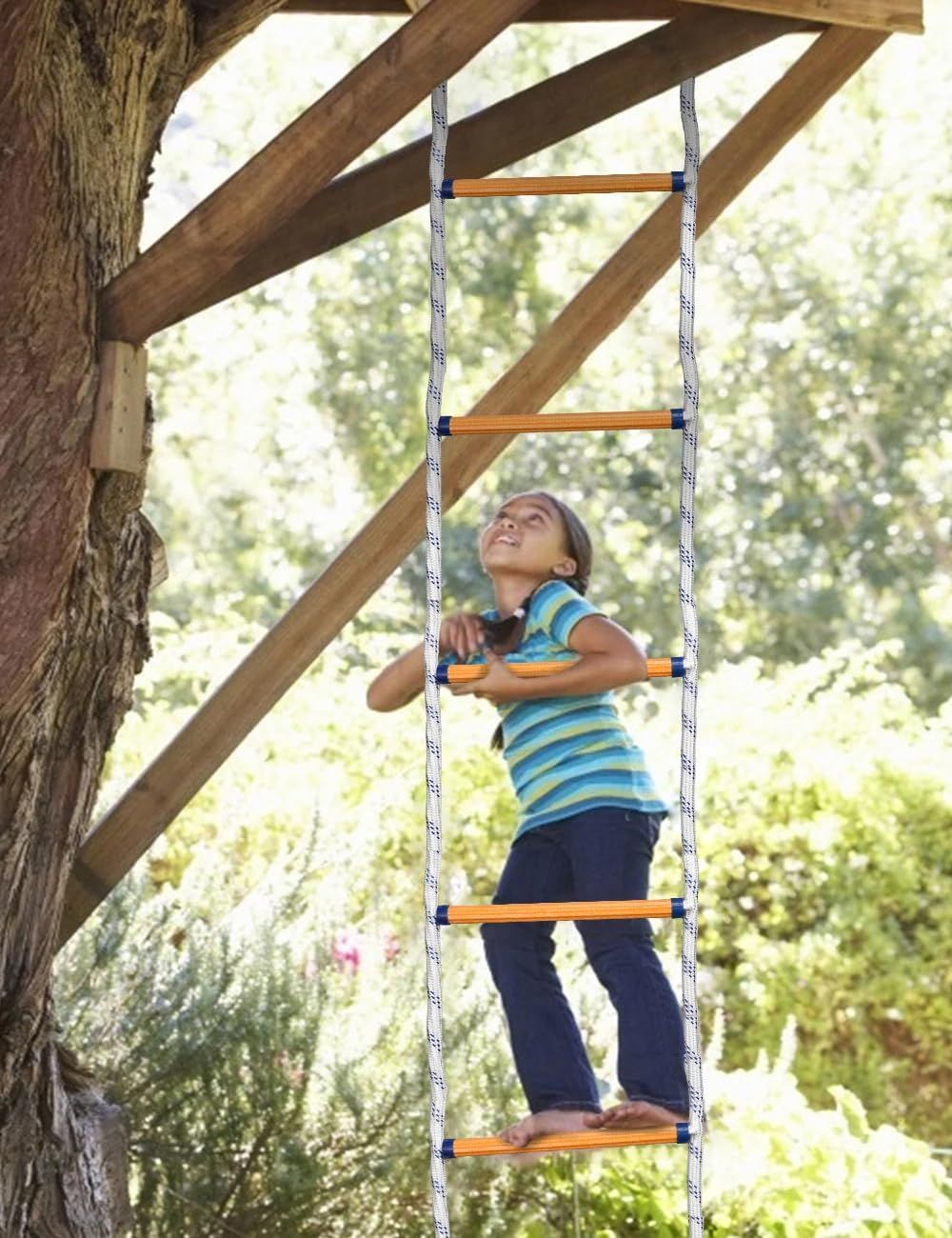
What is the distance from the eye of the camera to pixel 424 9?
105 inches

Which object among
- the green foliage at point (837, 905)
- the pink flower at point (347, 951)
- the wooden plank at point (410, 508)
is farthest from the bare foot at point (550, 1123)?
the green foliage at point (837, 905)

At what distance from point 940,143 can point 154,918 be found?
7.62m

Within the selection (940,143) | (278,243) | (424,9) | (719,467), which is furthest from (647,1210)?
(940,143)

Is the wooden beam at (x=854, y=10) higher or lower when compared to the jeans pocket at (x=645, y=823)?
higher

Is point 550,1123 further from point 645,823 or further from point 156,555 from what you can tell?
point 156,555

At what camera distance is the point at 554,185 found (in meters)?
2.74

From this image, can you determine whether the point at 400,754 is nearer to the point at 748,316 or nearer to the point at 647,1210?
the point at 647,1210

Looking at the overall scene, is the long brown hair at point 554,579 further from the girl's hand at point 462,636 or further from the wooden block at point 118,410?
the wooden block at point 118,410

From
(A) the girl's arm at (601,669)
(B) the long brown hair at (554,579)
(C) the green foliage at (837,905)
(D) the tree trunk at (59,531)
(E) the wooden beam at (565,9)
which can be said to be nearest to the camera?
(D) the tree trunk at (59,531)

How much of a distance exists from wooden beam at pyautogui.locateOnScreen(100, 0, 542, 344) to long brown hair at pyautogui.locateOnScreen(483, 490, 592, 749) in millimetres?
737

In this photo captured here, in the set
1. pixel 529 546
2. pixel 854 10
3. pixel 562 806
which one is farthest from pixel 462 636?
pixel 854 10

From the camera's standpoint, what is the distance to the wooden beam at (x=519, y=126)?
3.23 metres

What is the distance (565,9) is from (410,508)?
1111 mm

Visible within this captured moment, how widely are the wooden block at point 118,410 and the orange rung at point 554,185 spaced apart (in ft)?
1.78
